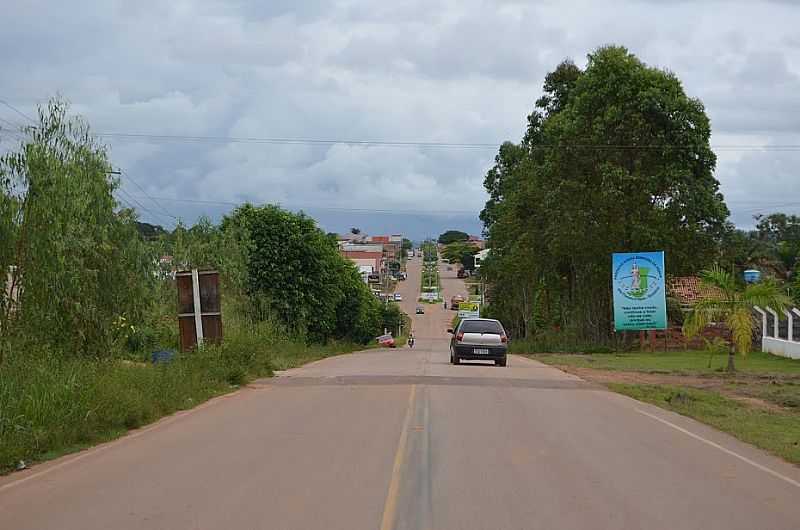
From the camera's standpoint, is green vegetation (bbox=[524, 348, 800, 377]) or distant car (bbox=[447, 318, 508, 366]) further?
distant car (bbox=[447, 318, 508, 366])

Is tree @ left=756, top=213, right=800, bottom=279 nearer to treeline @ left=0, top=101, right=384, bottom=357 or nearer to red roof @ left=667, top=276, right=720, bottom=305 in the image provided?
red roof @ left=667, top=276, right=720, bottom=305

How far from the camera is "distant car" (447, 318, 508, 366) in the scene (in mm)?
33094

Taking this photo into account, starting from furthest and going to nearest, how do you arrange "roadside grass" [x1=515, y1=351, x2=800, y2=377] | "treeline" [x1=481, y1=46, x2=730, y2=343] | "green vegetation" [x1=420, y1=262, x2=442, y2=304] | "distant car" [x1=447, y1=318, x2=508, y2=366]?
"green vegetation" [x1=420, y1=262, x2=442, y2=304], "treeline" [x1=481, y1=46, x2=730, y2=343], "distant car" [x1=447, y1=318, x2=508, y2=366], "roadside grass" [x1=515, y1=351, x2=800, y2=377]

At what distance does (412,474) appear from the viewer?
1127 centimetres

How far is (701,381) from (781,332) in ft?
48.4

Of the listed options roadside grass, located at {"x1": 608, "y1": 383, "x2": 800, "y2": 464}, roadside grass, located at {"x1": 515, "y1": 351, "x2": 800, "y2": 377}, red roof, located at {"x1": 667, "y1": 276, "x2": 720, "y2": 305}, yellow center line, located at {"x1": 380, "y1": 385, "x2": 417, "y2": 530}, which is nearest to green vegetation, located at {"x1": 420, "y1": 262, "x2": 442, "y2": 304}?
red roof, located at {"x1": 667, "y1": 276, "x2": 720, "y2": 305}

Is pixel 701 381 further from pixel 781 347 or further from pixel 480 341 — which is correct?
pixel 781 347

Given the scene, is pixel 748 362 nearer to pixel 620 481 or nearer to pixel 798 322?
pixel 798 322

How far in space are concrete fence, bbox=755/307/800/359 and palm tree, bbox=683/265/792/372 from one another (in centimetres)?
586

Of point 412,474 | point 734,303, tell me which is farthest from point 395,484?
point 734,303

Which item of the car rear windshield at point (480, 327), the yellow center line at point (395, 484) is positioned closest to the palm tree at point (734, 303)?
the car rear windshield at point (480, 327)

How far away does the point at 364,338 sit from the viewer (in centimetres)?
7819

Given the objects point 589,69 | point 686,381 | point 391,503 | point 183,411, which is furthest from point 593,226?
point 391,503

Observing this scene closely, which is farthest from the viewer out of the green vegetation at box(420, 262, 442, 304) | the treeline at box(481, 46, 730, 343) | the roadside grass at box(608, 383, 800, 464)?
the green vegetation at box(420, 262, 442, 304)
